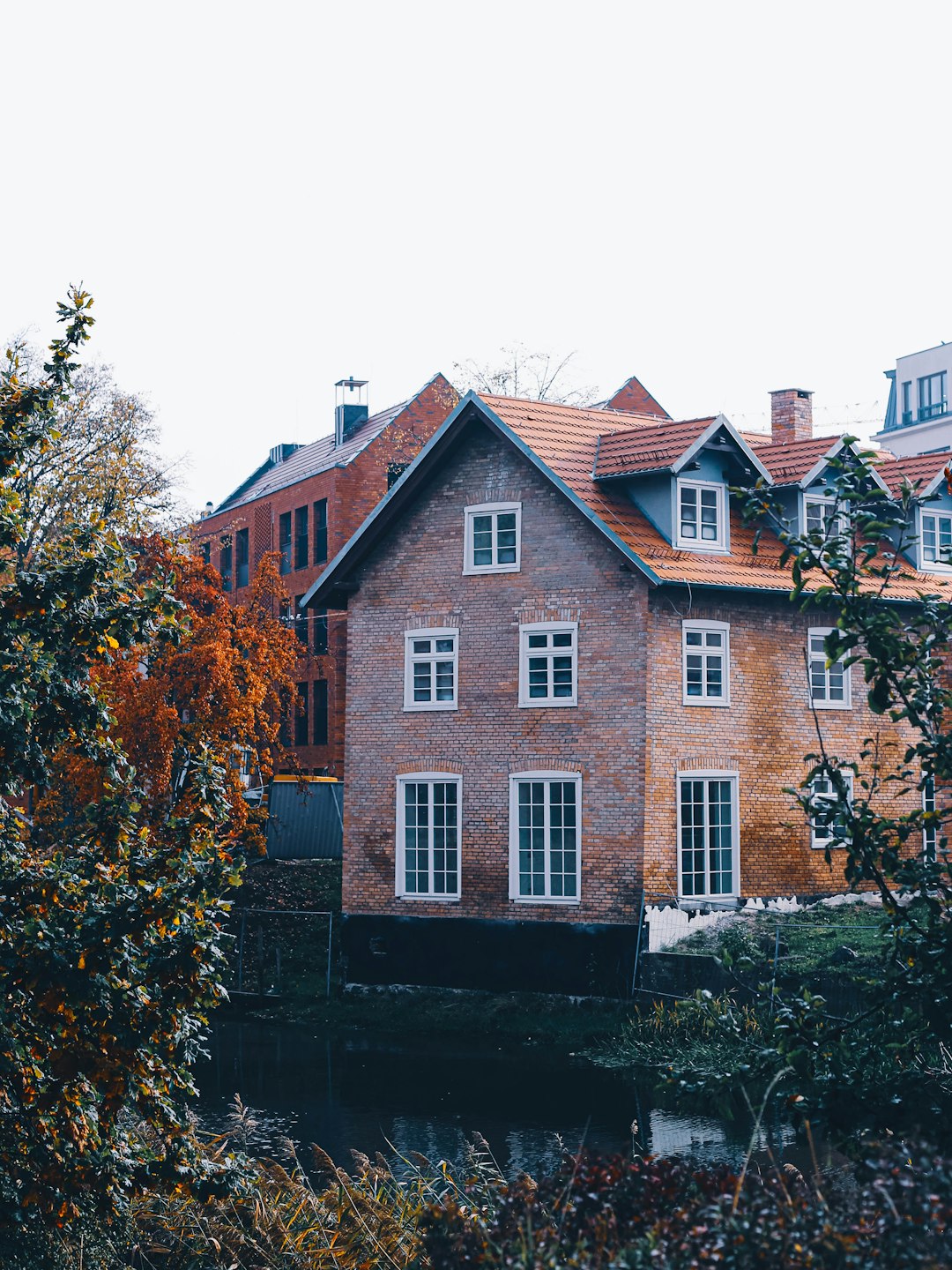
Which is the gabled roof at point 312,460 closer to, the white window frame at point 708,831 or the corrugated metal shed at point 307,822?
the corrugated metal shed at point 307,822

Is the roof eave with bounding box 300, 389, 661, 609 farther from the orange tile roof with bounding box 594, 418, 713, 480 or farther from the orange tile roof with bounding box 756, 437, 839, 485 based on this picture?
the orange tile roof with bounding box 756, 437, 839, 485

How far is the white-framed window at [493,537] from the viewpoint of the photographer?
29.6 meters

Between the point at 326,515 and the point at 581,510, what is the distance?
2405 centimetres

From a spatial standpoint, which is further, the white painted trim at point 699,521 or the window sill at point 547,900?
the white painted trim at point 699,521

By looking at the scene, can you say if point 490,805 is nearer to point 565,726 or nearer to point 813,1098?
point 565,726

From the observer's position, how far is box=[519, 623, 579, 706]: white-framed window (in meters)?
28.7

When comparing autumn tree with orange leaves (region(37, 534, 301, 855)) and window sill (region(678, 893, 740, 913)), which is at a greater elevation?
autumn tree with orange leaves (region(37, 534, 301, 855))

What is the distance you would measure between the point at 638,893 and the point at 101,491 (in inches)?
656

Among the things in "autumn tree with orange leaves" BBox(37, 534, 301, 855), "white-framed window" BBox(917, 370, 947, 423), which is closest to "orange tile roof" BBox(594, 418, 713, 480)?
"autumn tree with orange leaves" BBox(37, 534, 301, 855)

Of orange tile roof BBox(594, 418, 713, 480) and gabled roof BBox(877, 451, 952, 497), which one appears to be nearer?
orange tile roof BBox(594, 418, 713, 480)

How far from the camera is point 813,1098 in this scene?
29.2 ft

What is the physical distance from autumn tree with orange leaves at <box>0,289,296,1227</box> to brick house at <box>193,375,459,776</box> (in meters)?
35.3

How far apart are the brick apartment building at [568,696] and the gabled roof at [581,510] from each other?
0.07 metres

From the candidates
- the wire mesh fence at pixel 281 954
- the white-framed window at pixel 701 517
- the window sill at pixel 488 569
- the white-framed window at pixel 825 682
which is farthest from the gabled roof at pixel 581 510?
the wire mesh fence at pixel 281 954
